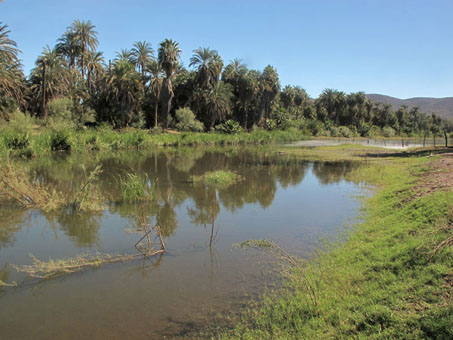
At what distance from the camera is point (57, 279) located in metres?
6.27

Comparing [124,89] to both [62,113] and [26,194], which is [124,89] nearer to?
[62,113]

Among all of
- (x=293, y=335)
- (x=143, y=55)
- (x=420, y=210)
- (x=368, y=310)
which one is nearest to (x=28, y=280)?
(x=293, y=335)

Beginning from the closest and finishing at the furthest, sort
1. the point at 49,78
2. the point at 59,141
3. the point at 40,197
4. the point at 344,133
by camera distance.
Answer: the point at 40,197, the point at 59,141, the point at 49,78, the point at 344,133

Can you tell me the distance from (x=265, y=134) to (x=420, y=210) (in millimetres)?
52635

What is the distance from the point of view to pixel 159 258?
731 centimetres

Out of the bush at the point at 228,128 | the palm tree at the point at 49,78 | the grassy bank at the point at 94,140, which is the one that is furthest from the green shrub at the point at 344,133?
the palm tree at the point at 49,78

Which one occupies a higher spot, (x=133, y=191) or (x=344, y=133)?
(x=344, y=133)

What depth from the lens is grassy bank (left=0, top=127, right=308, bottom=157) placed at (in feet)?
86.1

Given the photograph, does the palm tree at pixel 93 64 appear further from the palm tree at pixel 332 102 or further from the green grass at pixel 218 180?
the palm tree at pixel 332 102

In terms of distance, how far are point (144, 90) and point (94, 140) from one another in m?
25.6

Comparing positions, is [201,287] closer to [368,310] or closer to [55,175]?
[368,310]

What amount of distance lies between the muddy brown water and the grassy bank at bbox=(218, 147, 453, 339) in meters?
0.73

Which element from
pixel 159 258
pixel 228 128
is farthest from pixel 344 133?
pixel 159 258

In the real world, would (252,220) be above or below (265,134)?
below
